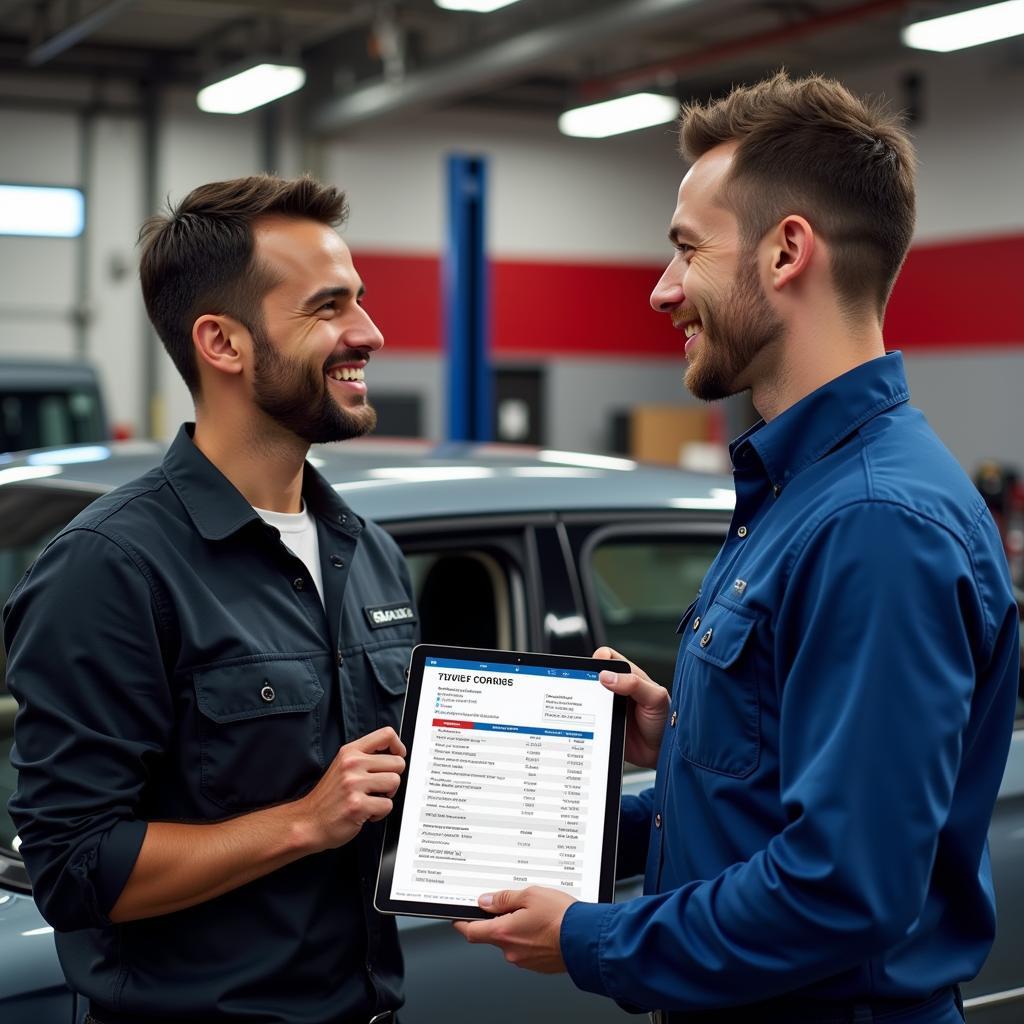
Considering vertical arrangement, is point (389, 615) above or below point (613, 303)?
below

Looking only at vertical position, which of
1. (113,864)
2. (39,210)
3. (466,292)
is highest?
(39,210)

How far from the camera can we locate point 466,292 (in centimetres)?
837

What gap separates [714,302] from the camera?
5.24 ft

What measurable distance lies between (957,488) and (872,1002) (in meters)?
0.53

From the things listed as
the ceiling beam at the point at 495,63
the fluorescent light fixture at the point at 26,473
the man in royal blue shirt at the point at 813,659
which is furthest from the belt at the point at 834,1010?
the ceiling beam at the point at 495,63

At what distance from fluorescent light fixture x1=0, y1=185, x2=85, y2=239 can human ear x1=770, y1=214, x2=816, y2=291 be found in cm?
1175

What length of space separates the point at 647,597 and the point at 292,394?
181cm

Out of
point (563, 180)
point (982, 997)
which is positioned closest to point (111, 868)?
point (982, 997)

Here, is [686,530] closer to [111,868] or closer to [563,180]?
[111,868]

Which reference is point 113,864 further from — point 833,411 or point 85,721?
point 833,411

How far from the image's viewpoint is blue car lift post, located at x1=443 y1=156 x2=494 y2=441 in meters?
8.30

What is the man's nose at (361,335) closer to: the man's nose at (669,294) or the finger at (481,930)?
the man's nose at (669,294)

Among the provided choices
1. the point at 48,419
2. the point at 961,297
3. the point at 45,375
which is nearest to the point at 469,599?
the point at 48,419

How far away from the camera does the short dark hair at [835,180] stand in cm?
154
